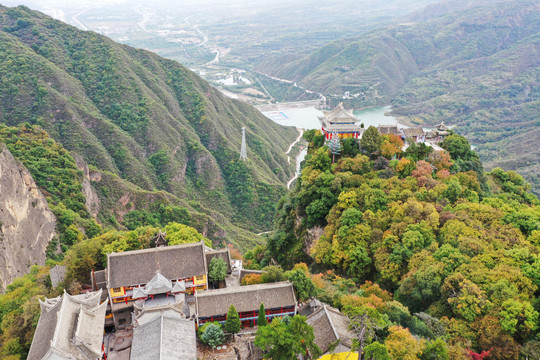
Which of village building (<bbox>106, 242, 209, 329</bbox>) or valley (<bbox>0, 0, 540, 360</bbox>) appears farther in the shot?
village building (<bbox>106, 242, 209, 329</bbox>)

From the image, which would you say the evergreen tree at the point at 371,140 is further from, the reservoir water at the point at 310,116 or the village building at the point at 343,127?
the reservoir water at the point at 310,116

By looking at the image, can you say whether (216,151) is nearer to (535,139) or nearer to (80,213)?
(80,213)

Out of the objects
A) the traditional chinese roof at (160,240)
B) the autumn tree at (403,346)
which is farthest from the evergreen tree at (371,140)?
the autumn tree at (403,346)

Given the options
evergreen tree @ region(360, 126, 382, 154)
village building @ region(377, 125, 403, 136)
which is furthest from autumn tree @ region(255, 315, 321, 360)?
village building @ region(377, 125, 403, 136)

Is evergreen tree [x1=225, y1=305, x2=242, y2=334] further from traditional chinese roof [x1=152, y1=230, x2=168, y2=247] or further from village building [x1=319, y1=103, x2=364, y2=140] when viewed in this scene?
village building [x1=319, y1=103, x2=364, y2=140]

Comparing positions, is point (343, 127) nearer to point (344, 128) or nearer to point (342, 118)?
point (344, 128)

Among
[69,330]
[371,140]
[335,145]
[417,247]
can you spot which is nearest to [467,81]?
[371,140]

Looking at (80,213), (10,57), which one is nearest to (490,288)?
(80,213)
